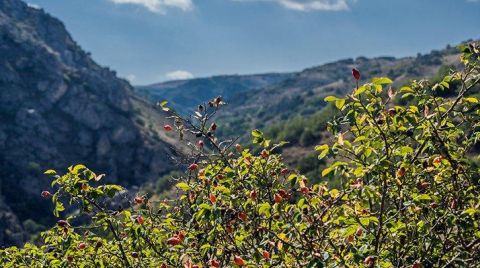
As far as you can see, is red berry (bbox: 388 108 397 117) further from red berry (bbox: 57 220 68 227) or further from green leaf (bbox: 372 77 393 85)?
red berry (bbox: 57 220 68 227)

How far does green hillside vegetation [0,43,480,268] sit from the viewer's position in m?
5.60

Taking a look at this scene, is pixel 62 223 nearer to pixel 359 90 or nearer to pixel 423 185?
pixel 359 90

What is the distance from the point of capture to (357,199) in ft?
22.6

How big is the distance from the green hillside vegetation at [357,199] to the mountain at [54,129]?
430 feet

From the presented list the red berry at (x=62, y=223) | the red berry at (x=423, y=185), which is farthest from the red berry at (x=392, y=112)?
the red berry at (x=62, y=223)

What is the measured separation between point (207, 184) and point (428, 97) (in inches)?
143

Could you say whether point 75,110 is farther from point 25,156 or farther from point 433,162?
point 433,162

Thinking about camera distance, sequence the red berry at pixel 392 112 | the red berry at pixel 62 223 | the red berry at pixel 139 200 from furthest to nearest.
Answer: the red berry at pixel 139 200 < the red berry at pixel 62 223 < the red berry at pixel 392 112

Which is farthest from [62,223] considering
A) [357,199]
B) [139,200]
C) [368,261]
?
[368,261]

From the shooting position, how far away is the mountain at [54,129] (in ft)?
448

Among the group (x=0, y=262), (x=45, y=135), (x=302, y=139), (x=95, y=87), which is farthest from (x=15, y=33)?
(x=0, y=262)

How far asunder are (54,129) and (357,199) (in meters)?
167

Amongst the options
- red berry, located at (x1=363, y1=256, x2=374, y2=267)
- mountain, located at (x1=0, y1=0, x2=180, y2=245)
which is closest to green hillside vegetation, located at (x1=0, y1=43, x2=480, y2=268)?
red berry, located at (x1=363, y1=256, x2=374, y2=267)

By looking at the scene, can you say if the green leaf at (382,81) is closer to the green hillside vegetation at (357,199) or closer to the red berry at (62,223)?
the green hillside vegetation at (357,199)
